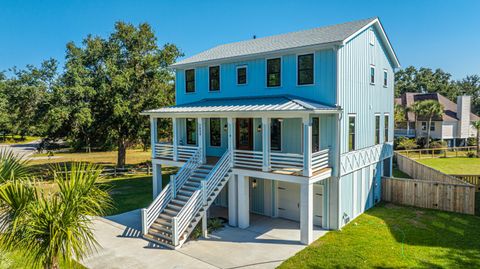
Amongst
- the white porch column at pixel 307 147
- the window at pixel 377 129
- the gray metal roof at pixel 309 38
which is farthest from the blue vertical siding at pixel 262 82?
the window at pixel 377 129

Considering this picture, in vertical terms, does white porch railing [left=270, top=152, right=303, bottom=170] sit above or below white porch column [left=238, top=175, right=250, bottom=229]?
above

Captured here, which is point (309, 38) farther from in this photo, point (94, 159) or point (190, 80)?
point (94, 159)

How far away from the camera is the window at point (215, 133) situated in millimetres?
16984

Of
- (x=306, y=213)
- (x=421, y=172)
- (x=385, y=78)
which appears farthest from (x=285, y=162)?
(x=421, y=172)

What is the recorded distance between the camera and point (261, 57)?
15.2m

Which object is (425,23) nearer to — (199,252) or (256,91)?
(256,91)

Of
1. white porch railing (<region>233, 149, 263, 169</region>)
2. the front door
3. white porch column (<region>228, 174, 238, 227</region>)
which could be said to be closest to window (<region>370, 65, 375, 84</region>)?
the front door

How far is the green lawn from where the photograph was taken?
26016 millimetres

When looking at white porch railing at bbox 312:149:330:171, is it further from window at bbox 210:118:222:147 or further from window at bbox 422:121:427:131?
window at bbox 422:121:427:131

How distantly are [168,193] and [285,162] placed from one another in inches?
212

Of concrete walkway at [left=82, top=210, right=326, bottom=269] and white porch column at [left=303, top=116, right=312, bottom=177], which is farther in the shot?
white porch column at [left=303, top=116, right=312, bottom=177]

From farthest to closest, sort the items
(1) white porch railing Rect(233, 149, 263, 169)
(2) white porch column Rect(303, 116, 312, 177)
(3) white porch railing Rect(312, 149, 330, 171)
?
1. (1) white porch railing Rect(233, 149, 263, 169)
2. (3) white porch railing Rect(312, 149, 330, 171)
3. (2) white porch column Rect(303, 116, 312, 177)

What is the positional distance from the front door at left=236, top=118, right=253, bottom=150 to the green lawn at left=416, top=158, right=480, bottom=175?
18650 millimetres

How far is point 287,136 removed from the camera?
1454cm
